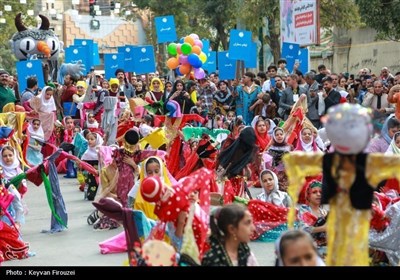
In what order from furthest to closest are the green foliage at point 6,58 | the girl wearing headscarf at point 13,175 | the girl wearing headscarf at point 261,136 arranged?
the green foliage at point 6,58, the girl wearing headscarf at point 261,136, the girl wearing headscarf at point 13,175

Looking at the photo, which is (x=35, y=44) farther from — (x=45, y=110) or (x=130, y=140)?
(x=130, y=140)

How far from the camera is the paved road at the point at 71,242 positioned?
9.69 m

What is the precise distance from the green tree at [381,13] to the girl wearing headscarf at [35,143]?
9.22m

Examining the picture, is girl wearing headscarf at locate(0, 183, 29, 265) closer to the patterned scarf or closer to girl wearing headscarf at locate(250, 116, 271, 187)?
the patterned scarf

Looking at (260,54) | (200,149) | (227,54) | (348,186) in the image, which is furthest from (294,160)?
(260,54)

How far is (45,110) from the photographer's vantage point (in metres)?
18.8

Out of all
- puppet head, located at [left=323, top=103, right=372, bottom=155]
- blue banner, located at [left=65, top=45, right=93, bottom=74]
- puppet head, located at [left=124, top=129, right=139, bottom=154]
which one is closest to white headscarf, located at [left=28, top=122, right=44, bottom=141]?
puppet head, located at [left=124, top=129, right=139, bottom=154]

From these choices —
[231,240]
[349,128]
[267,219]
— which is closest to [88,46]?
[267,219]

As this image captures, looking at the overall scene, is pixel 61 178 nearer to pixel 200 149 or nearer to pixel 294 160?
pixel 200 149

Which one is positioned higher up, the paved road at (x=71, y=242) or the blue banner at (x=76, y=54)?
the blue banner at (x=76, y=54)

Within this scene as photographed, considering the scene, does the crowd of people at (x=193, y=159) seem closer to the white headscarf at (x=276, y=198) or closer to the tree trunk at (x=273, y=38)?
the white headscarf at (x=276, y=198)

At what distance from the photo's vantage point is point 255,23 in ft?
107

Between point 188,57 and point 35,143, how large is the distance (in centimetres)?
606

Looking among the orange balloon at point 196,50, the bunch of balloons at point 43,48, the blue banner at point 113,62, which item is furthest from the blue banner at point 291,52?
the bunch of balloons at point 43,48
